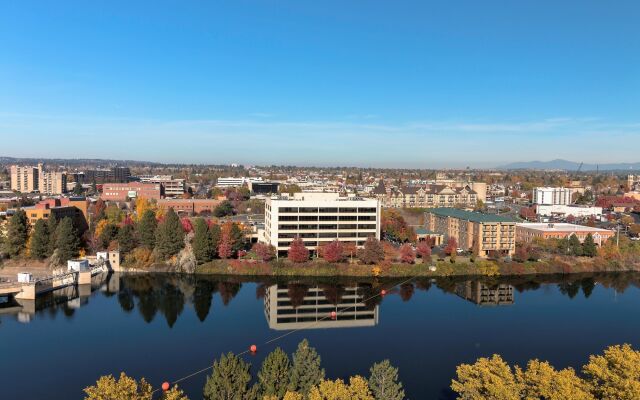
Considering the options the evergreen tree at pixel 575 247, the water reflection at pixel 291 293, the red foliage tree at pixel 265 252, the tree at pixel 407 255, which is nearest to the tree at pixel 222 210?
the red foliage tree at pixel 265 252

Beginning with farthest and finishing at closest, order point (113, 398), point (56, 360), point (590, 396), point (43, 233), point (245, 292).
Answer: point (43, 233) < point (245, 292) < point (56, 360) < point (590, 396) < point (113, 398)

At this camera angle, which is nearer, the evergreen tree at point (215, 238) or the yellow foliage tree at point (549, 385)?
the yellow foliage tree at point (549, 385)

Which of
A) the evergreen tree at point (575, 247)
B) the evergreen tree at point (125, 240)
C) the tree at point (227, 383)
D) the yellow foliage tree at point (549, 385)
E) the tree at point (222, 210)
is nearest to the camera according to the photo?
the yellow foliage tree at point (549, 385)

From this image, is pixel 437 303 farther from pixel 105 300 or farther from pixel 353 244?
pixel 105 300

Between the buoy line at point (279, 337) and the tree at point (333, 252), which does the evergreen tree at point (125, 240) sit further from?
the buoy line at point (279, 337)

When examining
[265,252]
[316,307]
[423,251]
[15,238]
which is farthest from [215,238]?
[423,251]

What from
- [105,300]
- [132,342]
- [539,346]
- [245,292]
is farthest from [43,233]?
[539,346]

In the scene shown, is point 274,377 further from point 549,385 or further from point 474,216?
point 474,216
